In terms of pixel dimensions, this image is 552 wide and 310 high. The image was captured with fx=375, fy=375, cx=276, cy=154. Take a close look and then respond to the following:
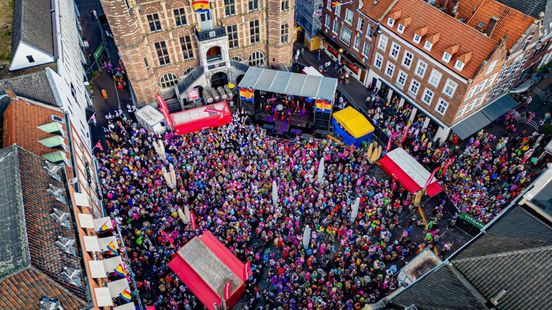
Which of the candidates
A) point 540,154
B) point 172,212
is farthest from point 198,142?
point 540,154

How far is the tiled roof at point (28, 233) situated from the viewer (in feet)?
66.9

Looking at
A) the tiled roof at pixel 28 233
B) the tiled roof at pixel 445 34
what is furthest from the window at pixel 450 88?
the tiled roof at pixel 28 233

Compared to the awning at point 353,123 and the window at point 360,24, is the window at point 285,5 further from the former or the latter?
the awning at point 353,123

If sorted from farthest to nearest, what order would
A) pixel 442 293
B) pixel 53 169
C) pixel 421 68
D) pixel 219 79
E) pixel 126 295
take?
pixel 219 79
pixel 421 68
pixel 126 295
pixel 53 169
pixel 442 293

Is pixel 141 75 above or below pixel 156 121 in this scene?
above

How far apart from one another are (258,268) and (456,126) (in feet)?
88.7

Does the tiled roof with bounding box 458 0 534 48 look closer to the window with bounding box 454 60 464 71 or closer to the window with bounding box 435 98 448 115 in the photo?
the window with bounding box 454 60 464 71

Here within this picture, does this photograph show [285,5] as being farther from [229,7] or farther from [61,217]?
[61,217]

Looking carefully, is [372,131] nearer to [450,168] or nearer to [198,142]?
[450,168]

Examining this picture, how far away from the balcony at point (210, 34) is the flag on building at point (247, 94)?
6838 millimetres

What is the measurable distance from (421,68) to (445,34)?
4.17 metres

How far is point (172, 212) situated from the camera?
3481 centimetres

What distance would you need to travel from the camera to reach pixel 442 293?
21.5 m

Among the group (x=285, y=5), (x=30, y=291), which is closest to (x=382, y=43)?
(x=285, y=5)
